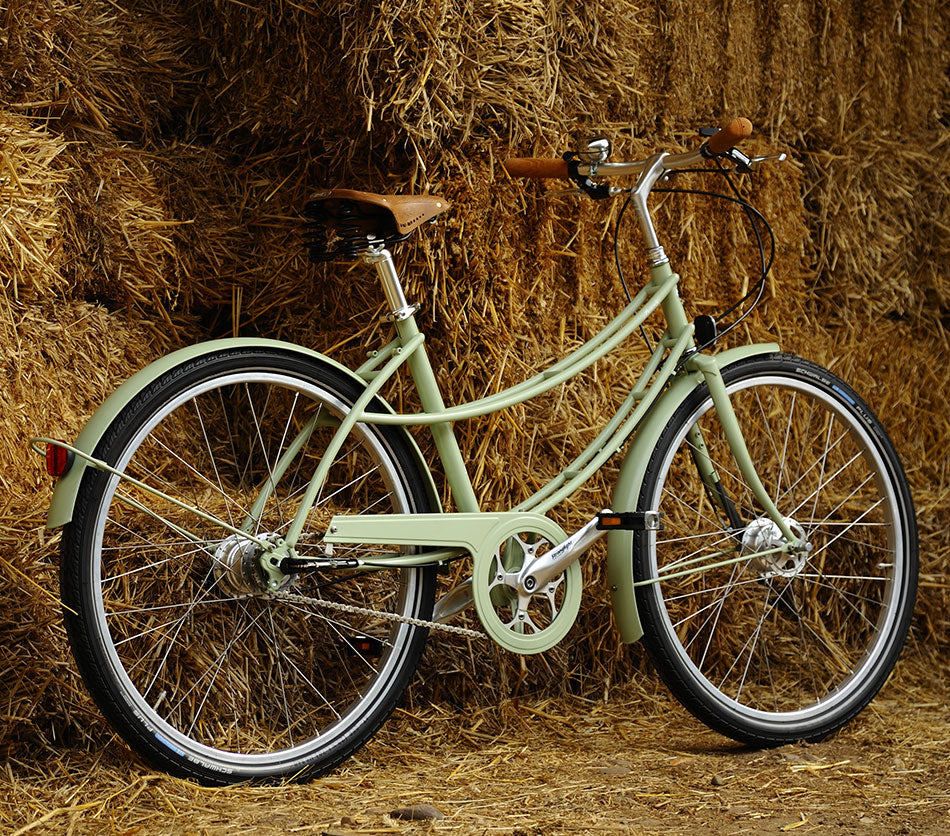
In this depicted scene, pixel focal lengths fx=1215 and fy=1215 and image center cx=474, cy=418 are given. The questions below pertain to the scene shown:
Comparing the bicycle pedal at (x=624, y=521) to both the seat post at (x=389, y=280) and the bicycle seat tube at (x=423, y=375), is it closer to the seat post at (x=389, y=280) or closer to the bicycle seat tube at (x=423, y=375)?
the bicycle seat tube at (x=423, y=375)

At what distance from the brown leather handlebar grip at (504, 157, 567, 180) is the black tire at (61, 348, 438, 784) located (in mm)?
624

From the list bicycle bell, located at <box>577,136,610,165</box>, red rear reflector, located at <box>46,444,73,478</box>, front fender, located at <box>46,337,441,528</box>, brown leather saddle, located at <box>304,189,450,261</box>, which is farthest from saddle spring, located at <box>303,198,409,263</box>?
red rear reflector, located at <box>46,444,73,478</box>

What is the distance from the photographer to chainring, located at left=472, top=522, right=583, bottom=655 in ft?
8.05

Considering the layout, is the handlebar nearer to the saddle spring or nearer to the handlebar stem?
the handlebar stem

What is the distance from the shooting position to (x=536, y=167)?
8.72ft

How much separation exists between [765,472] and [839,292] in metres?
0.64

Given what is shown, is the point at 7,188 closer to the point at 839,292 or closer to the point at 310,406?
the point at 310,406

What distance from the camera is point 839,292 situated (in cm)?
350

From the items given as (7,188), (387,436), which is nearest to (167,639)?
(387,436)

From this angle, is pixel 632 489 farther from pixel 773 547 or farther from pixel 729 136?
pixel 729 136

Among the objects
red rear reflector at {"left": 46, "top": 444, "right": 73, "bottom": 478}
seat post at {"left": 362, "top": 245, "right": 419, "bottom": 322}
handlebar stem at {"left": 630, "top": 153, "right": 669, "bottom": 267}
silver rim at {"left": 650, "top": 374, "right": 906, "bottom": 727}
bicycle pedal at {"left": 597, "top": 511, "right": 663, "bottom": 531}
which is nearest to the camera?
red rear reflector at {"left": 46, "top": 444, "right": 73, "bottom": 478}

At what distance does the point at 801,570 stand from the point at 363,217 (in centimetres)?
139

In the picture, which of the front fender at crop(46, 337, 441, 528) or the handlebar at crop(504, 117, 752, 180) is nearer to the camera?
the front fender at crop(46, 337, 441, 528)

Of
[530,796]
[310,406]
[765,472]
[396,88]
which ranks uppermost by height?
[396,88]
